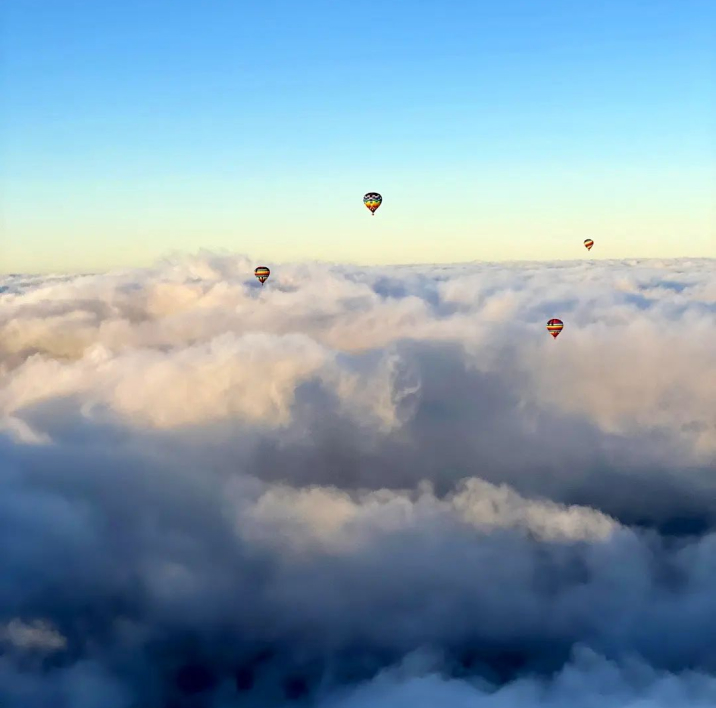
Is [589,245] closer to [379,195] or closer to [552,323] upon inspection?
[552,323]

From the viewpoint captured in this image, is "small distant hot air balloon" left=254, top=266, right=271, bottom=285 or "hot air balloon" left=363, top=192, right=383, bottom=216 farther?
"small distant hot air balloon" left=254, top=266, right=271, bottom=285

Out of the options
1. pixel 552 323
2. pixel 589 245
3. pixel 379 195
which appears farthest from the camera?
pixel 589 245

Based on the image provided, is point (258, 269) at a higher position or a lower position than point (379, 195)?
lower

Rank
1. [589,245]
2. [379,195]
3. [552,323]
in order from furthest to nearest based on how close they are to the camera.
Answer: [589,245] → [552,323] → [379,195]

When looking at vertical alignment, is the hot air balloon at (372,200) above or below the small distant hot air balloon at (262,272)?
above

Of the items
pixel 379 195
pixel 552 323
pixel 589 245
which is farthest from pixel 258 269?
pixel 589 245

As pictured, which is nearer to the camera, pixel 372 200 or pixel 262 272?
pixel 372 200

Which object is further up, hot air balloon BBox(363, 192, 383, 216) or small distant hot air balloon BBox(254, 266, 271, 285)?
hot air balloon BBox(363, 192, 383, 216)

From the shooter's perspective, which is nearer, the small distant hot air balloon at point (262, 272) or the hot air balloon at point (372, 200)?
the hot air balloon at point (372, 200)
